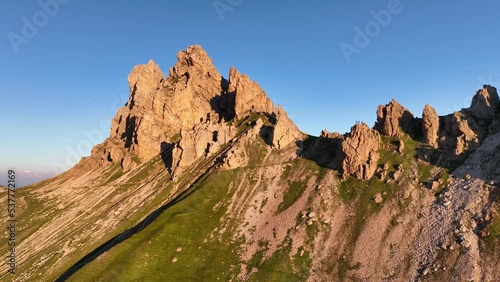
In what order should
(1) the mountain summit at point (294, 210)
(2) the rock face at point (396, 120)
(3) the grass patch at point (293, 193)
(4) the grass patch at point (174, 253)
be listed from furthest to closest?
(2) the rock face at point (396, 120) < (3) the grass patch at point (293, 193) < (4) the grass patch at point (174, 253) < (1) the mountain summit at point (294, 210)

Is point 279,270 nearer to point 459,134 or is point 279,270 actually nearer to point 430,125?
point 430,125

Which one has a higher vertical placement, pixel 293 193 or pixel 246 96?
pixel 246 96

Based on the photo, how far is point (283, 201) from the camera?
351ft

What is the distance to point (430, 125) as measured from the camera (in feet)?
356

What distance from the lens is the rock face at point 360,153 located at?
104m

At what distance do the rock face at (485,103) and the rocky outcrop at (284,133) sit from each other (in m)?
62.0

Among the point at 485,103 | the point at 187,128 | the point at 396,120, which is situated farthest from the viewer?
the point at 187,128

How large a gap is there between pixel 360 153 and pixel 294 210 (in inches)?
1128

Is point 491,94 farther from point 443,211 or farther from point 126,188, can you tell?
point 126,188

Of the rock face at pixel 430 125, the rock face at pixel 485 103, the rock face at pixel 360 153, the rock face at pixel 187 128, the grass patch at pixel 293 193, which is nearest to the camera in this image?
the grass patch at pixel 293 193

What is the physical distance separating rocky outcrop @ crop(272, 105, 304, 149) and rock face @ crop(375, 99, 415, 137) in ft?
115

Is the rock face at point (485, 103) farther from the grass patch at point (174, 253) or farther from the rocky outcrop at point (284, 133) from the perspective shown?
the grass patch at point (174, 253)

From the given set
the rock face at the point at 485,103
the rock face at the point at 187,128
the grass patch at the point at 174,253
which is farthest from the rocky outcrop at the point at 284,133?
the rock face at the point at 485,103

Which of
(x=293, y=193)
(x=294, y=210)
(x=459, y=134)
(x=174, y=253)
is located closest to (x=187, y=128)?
(x=293, y=193)
